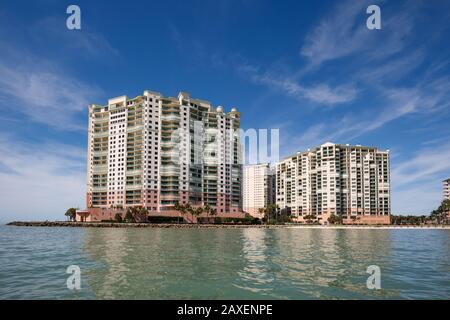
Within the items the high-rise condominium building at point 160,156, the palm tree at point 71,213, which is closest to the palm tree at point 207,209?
the high-rise condominium building at point 160,156

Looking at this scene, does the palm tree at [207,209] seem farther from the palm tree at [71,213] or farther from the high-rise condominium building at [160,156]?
the palm tree at [71,213]

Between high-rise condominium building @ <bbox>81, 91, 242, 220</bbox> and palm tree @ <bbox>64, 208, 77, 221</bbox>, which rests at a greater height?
high-rise condominium building @ <bbox>81, 91, 242, 220</bbox>

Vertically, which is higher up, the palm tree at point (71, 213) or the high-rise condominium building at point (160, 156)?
the high-rise condominium building at point (160, 156)

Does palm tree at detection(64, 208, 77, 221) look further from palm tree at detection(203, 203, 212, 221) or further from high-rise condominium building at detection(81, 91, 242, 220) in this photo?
palm tree at detection(203, 203, 212, 221)

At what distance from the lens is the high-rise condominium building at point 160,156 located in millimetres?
161750

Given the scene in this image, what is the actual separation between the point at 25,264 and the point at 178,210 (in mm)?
130254

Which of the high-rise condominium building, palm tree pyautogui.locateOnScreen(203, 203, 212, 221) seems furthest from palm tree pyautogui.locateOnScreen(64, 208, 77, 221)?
Result: palm tree pyautogui.locateOnScreen(203, 203, 212, 221)

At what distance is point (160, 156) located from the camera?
164625mm

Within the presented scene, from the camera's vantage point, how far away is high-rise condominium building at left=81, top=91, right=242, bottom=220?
531 ft

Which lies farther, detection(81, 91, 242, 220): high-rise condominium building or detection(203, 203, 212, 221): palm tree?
detection(203, 203, 212, 221): palm tree
